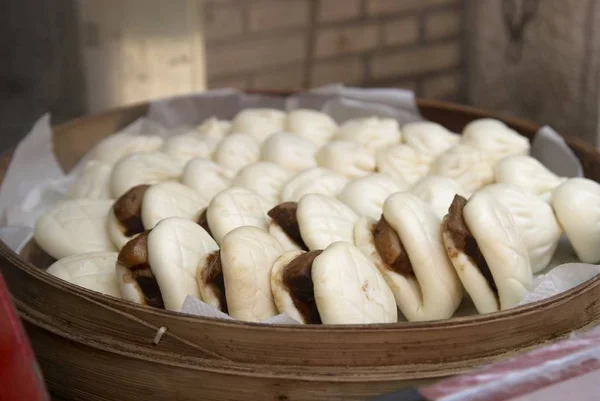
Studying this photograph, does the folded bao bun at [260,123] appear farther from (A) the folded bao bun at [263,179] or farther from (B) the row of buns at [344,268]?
(B) the row of buns at [344,268]

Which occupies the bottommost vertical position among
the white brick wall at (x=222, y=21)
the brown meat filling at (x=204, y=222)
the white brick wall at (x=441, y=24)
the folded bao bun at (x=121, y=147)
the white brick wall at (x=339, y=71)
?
the white brick wall at (x=339, y=71)

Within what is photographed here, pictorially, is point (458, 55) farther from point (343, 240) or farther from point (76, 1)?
point (343, 240)

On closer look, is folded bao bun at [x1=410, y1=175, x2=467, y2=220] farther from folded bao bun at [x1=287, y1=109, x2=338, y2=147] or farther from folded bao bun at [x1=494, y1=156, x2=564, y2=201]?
folded bao bun at [x1=287, y1=109, x2=338, y2=147]

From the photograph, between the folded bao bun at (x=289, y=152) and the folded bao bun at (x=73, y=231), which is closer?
the folded bao bun at (x=73, y=231)

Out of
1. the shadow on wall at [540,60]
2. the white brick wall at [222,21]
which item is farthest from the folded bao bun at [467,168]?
the white brick wall at [222,21]

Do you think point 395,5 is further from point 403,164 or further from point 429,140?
point 403,164

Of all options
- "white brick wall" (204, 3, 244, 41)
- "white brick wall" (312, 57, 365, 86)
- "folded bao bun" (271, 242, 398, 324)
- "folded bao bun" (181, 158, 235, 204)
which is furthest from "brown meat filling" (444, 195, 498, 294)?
"white brick wall" (312, 57, 365, 86)
